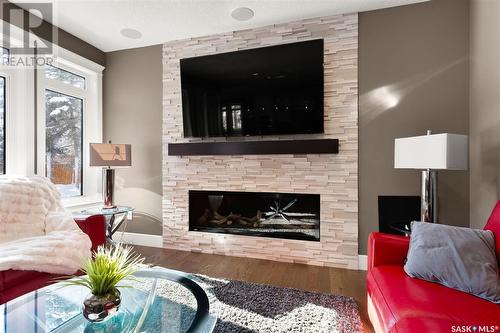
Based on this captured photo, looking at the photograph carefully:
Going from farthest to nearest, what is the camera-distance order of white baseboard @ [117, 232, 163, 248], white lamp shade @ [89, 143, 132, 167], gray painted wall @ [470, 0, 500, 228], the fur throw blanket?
white baseboard @ [117, 232, 163, 248] → white lamp shade @ [89, 143, 132, 167] → gray painted wall @ [470, 0, 500, 228] → the fur throw blanket

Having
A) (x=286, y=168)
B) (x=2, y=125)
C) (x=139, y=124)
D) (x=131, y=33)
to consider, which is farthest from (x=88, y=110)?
(x=286, y=168)

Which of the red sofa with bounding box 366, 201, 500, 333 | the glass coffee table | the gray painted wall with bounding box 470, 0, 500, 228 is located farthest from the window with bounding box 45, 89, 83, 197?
the gray painted wall with bounding box 470, 0, 500, 228

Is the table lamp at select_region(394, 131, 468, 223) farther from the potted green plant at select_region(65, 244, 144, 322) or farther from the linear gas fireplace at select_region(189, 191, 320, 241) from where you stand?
the potted green plant at select_region(65, 244, 144, 322)

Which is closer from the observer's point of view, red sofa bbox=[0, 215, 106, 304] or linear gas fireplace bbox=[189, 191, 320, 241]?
red sofa bbox=[0, 215, 106, 304]

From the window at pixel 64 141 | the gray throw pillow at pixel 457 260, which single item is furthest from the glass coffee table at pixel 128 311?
the window at pixel 64 141

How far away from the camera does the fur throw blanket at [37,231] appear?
5.18 ft

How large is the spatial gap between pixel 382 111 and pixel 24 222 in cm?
321

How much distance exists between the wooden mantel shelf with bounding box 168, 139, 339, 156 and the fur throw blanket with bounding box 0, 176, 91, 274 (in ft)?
4.29

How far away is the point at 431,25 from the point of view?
2.40m

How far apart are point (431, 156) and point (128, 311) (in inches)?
78.5

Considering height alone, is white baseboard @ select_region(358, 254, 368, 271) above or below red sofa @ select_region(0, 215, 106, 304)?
below

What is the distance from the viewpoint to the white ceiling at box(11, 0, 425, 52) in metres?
2.43

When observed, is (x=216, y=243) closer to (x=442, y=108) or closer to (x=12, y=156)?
(x=12, y=156)

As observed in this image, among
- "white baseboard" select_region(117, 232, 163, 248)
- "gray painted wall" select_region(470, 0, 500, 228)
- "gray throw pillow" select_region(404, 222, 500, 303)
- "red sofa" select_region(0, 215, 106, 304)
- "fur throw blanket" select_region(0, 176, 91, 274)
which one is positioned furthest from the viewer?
"white baseboard" select_region(117, 232, 163, 248)
